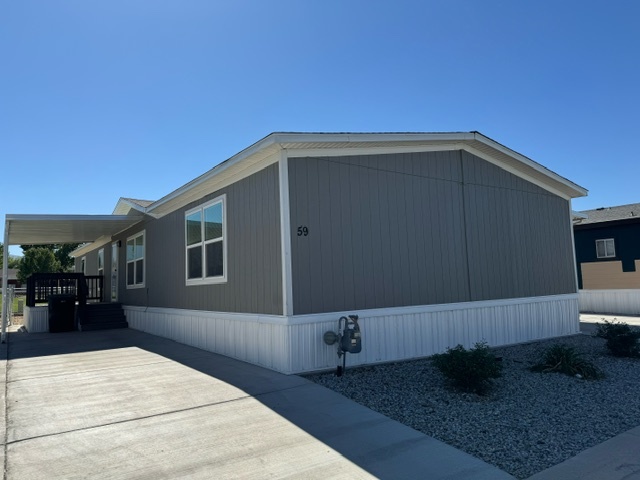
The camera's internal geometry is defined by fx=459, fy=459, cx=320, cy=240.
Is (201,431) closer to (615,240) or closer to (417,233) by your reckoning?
(417,233)

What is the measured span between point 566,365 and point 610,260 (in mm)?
12252

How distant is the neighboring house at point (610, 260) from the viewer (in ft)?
52.2

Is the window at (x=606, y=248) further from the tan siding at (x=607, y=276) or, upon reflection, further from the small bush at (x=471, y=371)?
the small bush at (x=471, y=371)

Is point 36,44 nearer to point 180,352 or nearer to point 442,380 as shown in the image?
point 180,352

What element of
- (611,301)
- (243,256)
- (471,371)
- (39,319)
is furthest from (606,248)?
(39,319)

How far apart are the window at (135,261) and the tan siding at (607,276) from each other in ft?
52.1

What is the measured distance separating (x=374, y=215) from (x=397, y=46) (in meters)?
4.45

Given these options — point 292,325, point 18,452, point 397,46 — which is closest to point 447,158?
point 397,46

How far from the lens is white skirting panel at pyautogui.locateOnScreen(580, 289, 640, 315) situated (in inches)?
623

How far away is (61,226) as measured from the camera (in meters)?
13.3

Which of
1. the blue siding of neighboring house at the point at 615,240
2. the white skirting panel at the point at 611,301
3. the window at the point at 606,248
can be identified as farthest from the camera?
the window at the point at 606,248

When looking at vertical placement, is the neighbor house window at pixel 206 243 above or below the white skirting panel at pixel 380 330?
above

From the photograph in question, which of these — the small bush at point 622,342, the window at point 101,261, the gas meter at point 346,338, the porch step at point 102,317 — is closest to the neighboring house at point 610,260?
the small bush at point 622,342

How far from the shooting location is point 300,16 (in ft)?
29.3
